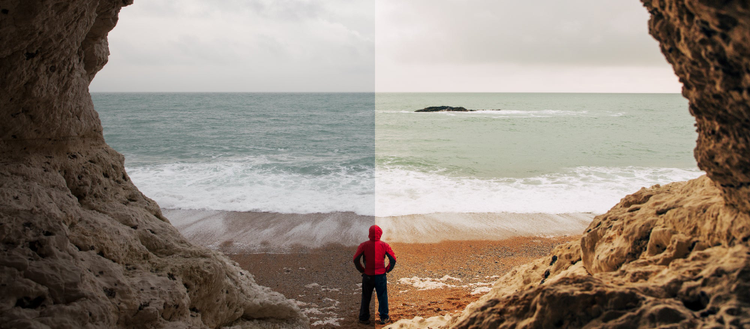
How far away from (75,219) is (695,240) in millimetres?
4013

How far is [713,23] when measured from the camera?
182 cm

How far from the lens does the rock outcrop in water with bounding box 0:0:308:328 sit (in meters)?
2.27

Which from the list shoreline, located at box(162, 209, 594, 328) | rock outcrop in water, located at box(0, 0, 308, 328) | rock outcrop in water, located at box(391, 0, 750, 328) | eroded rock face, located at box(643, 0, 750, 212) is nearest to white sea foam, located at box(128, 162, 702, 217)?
shoreline, located at box(162, 209, 594, 328)

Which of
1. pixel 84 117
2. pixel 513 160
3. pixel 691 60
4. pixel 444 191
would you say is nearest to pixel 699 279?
pixel 691 60

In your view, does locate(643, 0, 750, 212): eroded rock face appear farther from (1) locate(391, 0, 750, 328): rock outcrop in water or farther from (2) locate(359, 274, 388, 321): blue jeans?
(2) locate(359, 274, 388, 321): blue jeans

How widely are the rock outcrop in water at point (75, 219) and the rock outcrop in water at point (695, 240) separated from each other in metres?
2.16

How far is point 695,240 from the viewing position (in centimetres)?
239

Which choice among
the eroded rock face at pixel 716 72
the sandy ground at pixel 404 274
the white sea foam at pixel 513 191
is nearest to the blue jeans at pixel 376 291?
the sandy ground at pixel 404 274

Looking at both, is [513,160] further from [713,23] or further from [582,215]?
[713,23]

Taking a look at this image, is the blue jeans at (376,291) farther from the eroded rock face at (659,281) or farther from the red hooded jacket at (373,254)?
the eroded rock face at (659,281)

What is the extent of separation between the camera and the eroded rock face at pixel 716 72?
5.84 feet

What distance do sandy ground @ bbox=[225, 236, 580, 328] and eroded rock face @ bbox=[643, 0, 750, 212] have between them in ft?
12.0

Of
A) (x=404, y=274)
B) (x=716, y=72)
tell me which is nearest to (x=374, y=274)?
(x=404, y=274)

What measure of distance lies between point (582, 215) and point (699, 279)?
1007cm
